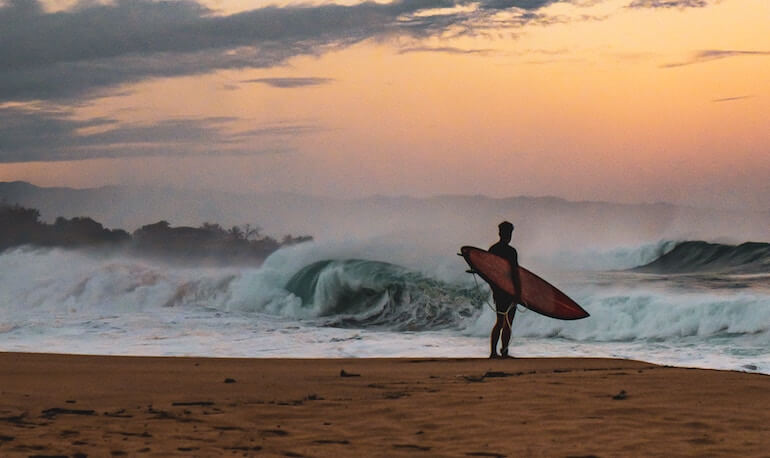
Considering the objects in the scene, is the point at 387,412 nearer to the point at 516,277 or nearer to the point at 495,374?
the point at 495,374

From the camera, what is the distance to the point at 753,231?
3272cm

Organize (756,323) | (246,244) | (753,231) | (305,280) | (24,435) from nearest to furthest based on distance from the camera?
(24,435)
(756,323)
(305,280)
(753,231)
(246,244)

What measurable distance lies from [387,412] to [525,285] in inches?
259

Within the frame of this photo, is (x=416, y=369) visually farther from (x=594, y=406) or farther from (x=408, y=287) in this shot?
(x=408, y=287)

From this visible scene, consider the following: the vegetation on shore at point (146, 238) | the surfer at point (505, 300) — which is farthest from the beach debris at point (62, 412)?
the vegetation on shore at point (146, 238)

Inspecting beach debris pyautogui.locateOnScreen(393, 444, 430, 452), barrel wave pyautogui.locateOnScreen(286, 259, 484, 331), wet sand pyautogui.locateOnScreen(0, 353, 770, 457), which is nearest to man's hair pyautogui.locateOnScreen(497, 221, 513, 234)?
wet sand pyautogui.locateOnScreen(0, 353, 770, 457)

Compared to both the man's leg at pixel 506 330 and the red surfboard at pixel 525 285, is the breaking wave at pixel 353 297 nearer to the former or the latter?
the red surfboard at pixel 525 285

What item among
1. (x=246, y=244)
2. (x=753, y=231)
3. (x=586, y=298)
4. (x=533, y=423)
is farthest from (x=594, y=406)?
(x=246, y=244)

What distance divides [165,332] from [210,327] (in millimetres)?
1162

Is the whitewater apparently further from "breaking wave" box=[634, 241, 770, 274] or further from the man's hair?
the man's hair

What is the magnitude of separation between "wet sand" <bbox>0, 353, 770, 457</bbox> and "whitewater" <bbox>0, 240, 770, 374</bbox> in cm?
414

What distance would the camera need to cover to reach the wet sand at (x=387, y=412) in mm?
6184

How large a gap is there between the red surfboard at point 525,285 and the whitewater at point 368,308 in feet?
2.90

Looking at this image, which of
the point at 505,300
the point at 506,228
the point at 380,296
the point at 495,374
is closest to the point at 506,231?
the point at 506,228
